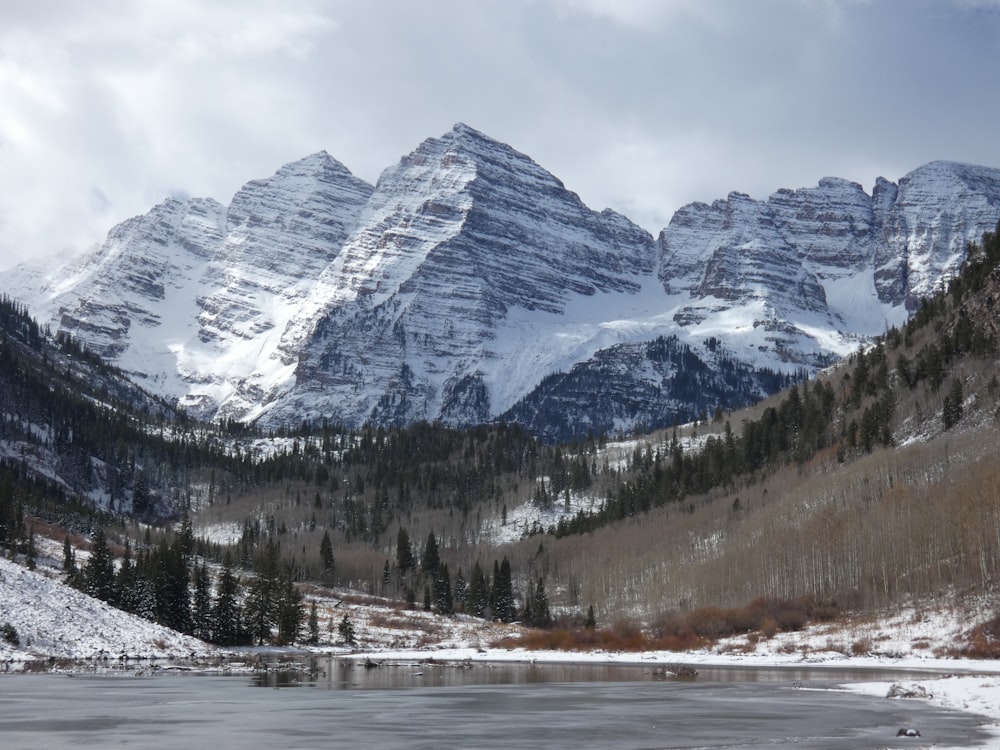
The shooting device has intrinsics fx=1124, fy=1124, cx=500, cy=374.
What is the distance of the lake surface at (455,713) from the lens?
3706 centimetres

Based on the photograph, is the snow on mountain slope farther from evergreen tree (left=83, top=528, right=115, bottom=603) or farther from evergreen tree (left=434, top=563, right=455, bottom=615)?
evergreen tree (left=434, top=563, right=455, bottom=615)

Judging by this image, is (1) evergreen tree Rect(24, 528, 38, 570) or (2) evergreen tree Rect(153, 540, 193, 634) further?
(1) evergreen tree Rect(24, 528, 38, 570)

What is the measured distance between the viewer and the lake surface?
37062mm

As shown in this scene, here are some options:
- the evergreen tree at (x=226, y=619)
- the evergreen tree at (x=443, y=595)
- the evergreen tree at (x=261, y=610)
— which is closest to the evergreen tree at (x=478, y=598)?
the evergreen tree at (x=443, y=595)

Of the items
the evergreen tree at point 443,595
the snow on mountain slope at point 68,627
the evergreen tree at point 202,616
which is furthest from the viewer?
the evergreen tree at point 443,595

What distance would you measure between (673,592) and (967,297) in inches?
2899

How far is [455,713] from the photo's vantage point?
48.1m

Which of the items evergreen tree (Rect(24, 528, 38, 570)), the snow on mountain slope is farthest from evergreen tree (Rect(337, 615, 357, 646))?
evergreen tree (Rect(24, 528, 38, 570))

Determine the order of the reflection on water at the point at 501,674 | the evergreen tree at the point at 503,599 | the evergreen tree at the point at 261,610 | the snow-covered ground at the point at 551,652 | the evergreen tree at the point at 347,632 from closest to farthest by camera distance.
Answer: the reflection on water at the point at 501,674 < the snow-covered ground at the point at 551,652 < the evergreen tree at the point at 261,610 < the evergreen tree at the point at 347,632 < the evergreen tree at the point at 503,599

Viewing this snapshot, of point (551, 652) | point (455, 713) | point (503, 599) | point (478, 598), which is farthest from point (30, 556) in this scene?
point (455, 713)

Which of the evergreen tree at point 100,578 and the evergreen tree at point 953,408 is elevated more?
the evergreen tree at point 953,408

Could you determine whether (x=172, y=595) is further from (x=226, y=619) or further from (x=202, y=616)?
(x=226, y=619)

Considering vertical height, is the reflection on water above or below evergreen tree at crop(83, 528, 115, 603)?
below

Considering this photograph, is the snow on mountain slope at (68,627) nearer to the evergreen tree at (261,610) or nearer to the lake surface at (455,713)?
the evergreen tree at (261,610)
